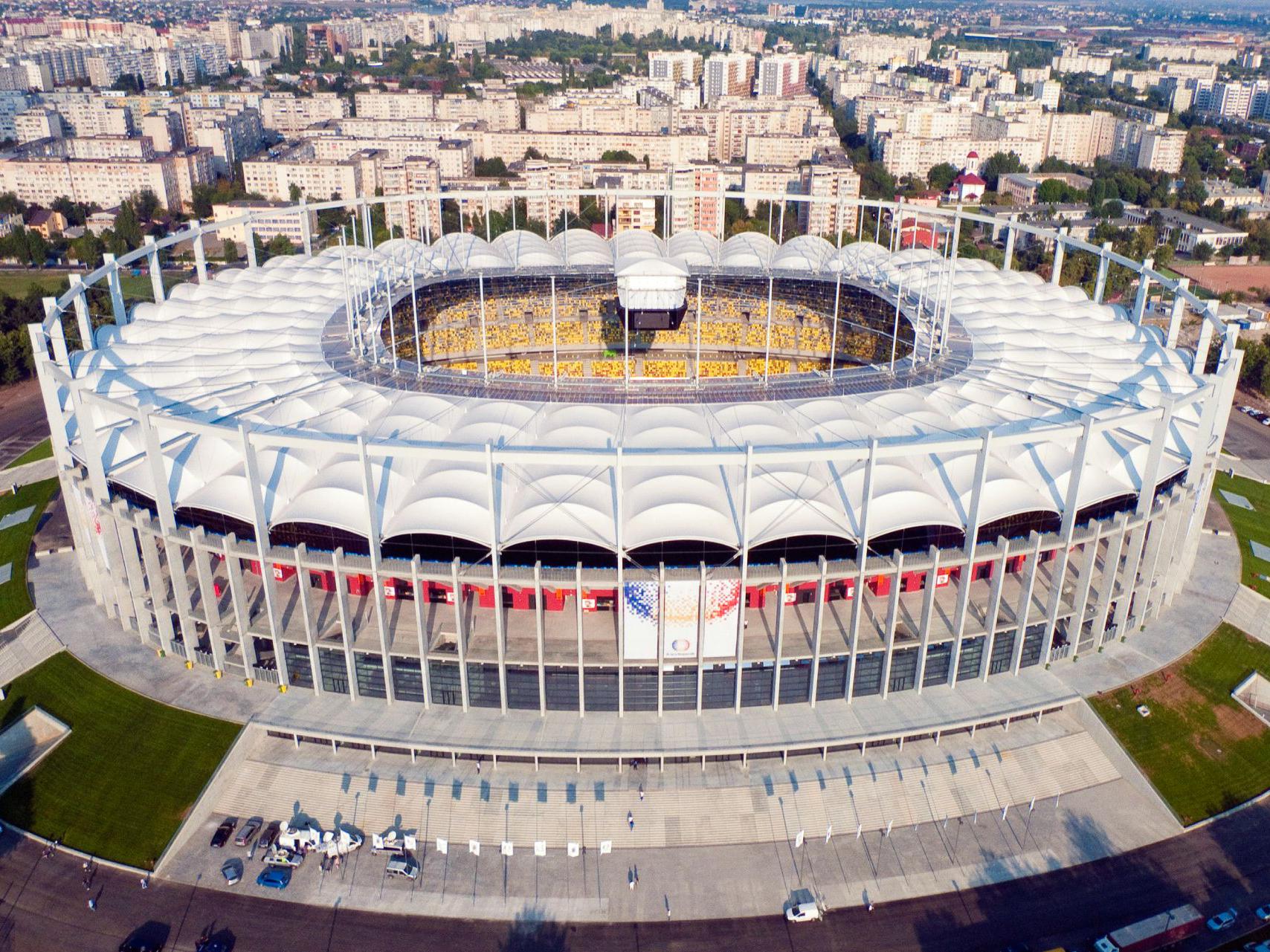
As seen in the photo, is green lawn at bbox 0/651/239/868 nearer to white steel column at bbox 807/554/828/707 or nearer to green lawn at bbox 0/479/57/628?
green lawn at bbox 0/479/57/628

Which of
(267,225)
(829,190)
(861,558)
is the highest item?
(861,558)

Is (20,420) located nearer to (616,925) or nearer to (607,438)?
(607,438)

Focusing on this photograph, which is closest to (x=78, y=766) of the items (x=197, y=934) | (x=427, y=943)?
(x=197, y=934)

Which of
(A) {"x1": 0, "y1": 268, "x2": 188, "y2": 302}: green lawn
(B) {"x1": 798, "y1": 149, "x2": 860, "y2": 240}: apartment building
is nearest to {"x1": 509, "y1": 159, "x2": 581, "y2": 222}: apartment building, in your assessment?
(B) {"x1": 798, "y1": 149, "x2": 860, "y2": 240}: apartment building

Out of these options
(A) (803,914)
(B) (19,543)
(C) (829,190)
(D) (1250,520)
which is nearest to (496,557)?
(A) (803,914)

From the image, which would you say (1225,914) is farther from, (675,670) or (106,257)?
(106,257)

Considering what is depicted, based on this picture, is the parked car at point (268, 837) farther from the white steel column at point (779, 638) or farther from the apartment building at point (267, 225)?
the apartment building at point (267, 225)

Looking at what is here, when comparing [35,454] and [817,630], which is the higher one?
[817,630]
